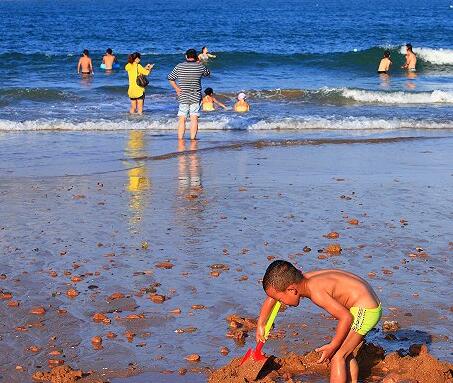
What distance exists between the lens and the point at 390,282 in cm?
713

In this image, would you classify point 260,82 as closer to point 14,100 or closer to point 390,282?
point 14,100

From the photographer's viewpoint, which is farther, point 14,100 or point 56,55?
point 56,55

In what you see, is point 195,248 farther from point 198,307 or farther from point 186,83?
point 186,83

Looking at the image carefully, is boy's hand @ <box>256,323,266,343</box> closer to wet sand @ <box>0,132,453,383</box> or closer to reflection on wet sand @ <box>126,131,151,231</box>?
wet sand @ <box>0,132,453,383</box>

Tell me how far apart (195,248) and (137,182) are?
3089 millimetres

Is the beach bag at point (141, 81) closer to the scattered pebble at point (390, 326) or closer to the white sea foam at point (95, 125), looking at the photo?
the white sea foam at point (95, 125)

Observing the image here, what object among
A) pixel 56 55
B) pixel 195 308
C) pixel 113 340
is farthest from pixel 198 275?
pixel 56 55

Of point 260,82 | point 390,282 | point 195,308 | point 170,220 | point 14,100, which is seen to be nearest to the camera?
point 195,308

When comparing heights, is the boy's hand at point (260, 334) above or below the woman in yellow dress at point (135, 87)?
above

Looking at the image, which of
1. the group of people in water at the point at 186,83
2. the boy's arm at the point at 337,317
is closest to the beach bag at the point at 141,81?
the group of people in water at the point at 186,83

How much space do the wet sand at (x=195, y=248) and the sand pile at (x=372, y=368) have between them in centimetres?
20

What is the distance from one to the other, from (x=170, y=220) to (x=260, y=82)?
61.3 feet

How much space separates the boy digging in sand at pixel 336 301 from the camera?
504 centimetres

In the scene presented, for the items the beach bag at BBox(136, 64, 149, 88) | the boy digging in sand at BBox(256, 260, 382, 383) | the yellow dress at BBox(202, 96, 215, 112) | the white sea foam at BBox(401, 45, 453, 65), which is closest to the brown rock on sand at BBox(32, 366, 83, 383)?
the boy digging in sand at BBox(256, 260, 382, 383)
